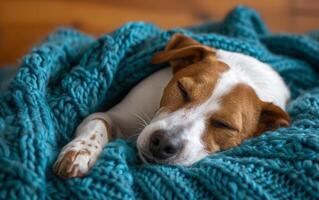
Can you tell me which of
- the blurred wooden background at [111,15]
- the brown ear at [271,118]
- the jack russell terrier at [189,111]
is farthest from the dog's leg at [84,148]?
the blurred wooden background at [111,15]

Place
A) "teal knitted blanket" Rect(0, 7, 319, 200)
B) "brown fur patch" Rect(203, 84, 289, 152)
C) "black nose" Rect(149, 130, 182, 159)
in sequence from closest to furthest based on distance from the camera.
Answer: "teal knitted blanket" Rect(0, 7, 319, 200) → "black nose" Rect(149, 130, 182, 159) → "brown fur patch" Rect(203, 84, 289, 152)

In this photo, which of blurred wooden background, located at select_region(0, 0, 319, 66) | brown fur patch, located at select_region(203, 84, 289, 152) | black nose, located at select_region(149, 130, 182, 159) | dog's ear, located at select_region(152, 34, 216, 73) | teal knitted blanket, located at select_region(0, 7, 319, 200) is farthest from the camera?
blurred wooden background, located at select_region(0, 0, 319, 66)

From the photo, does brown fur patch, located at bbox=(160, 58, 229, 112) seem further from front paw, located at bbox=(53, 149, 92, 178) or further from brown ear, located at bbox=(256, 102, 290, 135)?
front paw, located at bbox=(53, 149, 92, 178)

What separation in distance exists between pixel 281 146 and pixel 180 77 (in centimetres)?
40

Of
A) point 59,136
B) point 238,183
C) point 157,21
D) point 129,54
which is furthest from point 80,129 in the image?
point 157,21

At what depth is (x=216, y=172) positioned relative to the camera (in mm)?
1286

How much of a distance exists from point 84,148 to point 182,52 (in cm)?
47

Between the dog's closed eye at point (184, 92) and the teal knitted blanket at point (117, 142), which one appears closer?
the teal knitted blanket at point (117, 142)

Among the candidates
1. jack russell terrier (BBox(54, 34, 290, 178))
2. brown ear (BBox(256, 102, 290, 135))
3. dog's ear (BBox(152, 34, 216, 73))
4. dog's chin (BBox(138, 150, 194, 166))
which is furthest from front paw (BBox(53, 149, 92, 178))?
brown ear (BBox(256, 102, 290, 135))

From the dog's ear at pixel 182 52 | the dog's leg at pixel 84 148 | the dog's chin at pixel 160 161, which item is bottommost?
the dog's chin at pixel 160 161

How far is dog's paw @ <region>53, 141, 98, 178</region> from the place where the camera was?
49.4 inches

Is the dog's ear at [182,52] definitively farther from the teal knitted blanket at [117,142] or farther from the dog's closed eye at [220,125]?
the dog's closed eye at [220,125]

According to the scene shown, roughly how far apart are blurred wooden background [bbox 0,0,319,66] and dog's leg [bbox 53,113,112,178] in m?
1.35

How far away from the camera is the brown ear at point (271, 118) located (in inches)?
61.3
